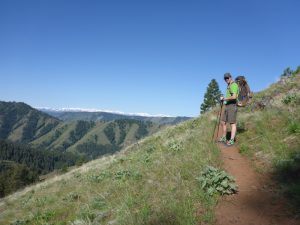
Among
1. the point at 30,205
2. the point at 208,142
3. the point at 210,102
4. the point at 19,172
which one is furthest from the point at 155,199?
the point at 19,172

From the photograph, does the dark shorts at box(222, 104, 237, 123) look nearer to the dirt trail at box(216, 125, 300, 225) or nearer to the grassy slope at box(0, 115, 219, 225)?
the grassy slope at box(0, 115, 219, 225)

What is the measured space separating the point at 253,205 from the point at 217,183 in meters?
1.19

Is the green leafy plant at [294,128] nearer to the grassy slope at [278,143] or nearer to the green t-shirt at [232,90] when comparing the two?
the grassy slope at [278,143]

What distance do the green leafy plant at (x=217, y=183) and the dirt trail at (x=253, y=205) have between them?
200 millimetres

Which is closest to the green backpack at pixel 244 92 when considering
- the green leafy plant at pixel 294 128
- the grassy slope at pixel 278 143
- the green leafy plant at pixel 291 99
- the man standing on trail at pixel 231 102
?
the man standing on trail at pixel 231 102

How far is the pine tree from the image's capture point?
76.8 meters

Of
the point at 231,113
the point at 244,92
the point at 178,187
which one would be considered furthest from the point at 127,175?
the point at 244,92

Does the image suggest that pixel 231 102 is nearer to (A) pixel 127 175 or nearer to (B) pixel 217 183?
(A) pixel 127 175

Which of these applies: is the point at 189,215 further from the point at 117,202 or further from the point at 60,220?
the point at 60,220

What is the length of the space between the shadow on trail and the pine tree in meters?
67.7

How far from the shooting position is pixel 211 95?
77.6m

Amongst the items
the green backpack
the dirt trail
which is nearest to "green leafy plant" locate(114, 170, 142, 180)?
the dirt trail

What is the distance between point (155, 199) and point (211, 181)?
1597 mm

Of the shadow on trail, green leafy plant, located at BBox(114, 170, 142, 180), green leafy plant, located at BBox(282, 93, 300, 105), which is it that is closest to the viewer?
the shadow on trail
